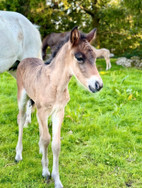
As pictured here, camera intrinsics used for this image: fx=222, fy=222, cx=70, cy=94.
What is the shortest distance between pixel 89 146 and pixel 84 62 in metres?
1.72

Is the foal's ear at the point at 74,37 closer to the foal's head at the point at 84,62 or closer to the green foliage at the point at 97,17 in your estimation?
the foal's head at the point at 84,62

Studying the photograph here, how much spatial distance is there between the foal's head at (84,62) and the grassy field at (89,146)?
29 centimetres

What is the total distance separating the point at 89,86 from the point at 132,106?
9.69ft

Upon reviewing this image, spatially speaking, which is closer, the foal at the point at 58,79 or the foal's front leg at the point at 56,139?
the foal at the point at 58,79

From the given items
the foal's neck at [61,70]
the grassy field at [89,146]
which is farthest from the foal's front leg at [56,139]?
the foal's neck at [61,70]

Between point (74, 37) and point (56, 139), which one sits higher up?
point (74, 37)

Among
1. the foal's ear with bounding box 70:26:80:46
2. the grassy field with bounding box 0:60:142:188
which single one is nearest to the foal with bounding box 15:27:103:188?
the foal's ear with bounding box 70:26:80:46

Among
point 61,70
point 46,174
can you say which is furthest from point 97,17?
point 46,174

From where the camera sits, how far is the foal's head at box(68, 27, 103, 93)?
203cm

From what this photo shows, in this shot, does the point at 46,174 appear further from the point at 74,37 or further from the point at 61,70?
the point at 74,37

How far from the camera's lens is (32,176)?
2.75m

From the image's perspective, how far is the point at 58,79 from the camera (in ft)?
7.91

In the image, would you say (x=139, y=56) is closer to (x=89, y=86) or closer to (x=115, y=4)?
(x=115, y=4)

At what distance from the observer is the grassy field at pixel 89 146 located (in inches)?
108
